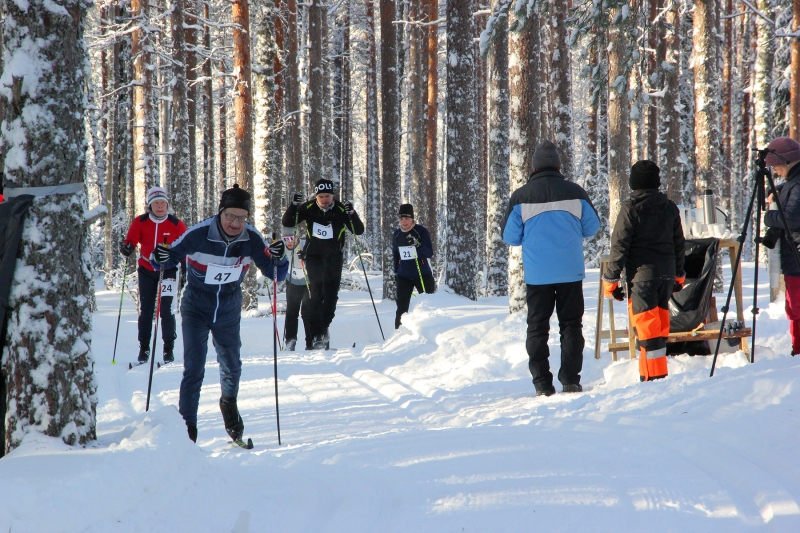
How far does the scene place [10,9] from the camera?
3436 millimetres

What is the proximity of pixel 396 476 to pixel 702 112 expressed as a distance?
11695 mm

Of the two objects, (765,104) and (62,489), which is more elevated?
(765,104)

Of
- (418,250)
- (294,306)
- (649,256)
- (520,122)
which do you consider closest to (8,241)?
(649,256)

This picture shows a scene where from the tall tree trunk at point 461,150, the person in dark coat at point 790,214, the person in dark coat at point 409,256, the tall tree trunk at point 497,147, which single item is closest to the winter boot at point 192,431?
the person in dark coat at point 790,214

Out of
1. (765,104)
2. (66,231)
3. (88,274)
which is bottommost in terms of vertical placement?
(88,274)

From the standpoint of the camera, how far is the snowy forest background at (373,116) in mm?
3473

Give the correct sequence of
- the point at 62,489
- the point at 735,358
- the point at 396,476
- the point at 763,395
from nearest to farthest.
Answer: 1. the point at 62,489
2. the point at 396,476
3. the point at 763,395
4. the point at 735,358

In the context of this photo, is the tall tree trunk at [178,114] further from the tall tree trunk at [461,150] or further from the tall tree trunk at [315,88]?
the tall tree trunk at [461,150]

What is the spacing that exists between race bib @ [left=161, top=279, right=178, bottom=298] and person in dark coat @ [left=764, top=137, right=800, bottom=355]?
22.4 ft

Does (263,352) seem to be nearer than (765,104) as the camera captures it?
Yes

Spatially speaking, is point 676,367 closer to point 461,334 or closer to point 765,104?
point 461,334

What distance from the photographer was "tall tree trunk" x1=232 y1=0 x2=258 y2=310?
14.3 m

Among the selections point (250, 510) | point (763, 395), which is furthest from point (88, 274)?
point (763, 395)

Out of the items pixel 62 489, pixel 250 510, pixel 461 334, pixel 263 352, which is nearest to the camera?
pixel 62 489
